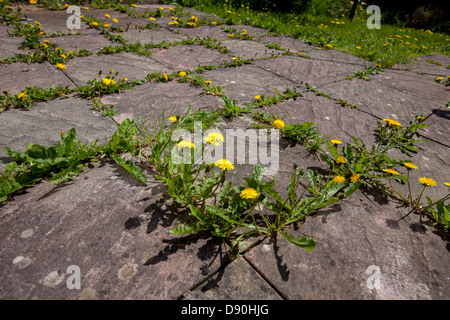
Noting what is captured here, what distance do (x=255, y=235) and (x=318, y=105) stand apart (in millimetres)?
1629

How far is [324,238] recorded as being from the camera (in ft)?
3.85

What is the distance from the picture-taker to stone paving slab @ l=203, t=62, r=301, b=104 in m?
2.43

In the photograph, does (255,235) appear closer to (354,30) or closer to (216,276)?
(216,276)

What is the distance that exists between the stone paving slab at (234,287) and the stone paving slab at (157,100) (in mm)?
1295

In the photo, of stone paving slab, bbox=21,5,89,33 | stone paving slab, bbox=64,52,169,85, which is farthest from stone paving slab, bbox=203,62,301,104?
stone paving slab, bbox=21,5,89,33

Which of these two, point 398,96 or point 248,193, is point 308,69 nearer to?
point 398,96

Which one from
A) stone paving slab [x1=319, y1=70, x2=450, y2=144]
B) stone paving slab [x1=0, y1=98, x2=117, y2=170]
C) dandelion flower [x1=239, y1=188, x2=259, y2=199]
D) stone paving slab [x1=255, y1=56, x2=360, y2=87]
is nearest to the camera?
dandelion flower [x1=239, y1=188, x2=259, y2=199]

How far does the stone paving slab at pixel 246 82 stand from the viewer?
2.43 m

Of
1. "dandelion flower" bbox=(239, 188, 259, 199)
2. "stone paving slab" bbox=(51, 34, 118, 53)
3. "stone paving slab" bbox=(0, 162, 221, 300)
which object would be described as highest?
"stone paving slab" bbox=(51, 34, 118, 53)

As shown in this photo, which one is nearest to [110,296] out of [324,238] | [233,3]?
[324,238]

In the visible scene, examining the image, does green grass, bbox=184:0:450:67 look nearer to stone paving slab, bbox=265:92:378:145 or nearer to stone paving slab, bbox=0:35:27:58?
stone paving slab, bbox=265:92:378:145

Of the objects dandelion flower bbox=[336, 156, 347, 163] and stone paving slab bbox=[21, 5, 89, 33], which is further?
stone paving slab bbox=[21, 5, 89, 33]

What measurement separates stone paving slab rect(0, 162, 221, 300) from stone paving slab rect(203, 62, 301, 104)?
1461 mm

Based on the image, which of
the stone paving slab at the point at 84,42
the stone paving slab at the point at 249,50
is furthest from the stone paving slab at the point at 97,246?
the stone paving slab at the point at 249,50
